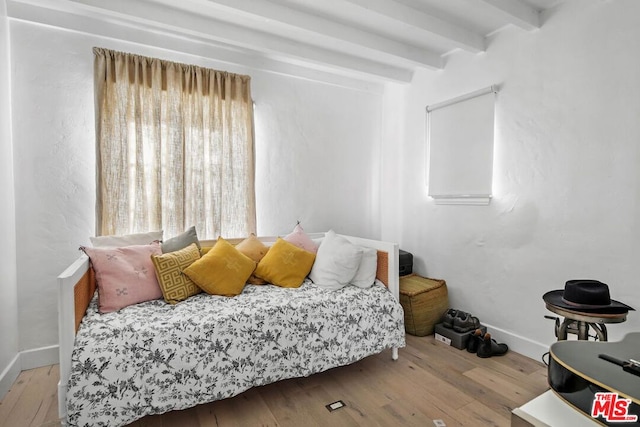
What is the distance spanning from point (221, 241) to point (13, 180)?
1.38 m

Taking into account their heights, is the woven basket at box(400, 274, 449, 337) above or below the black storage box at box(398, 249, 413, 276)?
below

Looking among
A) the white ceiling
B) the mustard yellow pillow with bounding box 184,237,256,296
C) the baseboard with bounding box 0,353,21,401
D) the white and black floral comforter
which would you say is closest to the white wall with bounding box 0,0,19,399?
the baseboard with bounding box 0,353,21,401

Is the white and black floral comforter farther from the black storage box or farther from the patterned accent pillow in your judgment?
the black storage box

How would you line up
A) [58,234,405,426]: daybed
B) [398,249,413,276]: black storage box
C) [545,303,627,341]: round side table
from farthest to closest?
[398,249,413,276]: black storage box < [545,303,627,341]: round side table < [58,234,405,426]: daybed

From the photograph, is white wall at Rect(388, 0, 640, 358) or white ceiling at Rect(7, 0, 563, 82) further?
white ceiling at Rect(7, 0, 563, 82)

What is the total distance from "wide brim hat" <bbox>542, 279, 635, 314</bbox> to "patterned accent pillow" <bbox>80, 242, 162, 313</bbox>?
91.3 inches

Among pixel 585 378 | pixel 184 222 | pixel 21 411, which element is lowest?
pixel 21 411

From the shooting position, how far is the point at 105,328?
159cm

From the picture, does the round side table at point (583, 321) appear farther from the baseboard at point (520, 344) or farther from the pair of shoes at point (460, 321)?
the pair of shoes at point (460, 321)

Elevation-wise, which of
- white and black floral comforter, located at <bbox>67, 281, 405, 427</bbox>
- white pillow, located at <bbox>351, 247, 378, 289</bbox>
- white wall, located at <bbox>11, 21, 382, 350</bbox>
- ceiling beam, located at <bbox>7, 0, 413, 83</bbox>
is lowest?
white and black floral comforter, located at <bbox>67, 281, 405, 427</bbox>

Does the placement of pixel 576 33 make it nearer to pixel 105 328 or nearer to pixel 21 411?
pixel 105 328

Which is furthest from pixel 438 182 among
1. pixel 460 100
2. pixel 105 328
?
pixel 105 328

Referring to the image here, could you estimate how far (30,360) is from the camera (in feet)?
7.32

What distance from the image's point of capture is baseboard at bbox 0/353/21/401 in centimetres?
190
